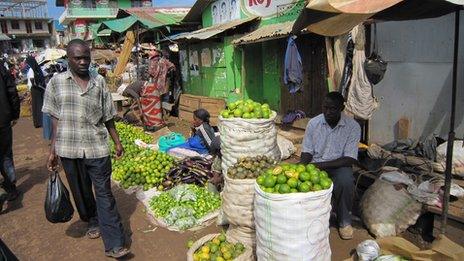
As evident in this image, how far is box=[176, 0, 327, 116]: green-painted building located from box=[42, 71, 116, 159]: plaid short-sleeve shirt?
4.45 metres

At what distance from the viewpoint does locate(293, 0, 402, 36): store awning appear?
2498mm

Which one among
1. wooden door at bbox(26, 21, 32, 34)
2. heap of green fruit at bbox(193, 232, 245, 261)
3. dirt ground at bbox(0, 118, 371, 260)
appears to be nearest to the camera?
heap of green fruit at bbox(193, 232, 245, 261)

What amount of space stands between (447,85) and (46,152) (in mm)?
8163

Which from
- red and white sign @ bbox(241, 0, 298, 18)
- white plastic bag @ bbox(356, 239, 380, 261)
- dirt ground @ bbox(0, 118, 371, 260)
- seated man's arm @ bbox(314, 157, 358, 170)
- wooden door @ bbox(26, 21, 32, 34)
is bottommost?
dirt ground @ bbox(0, 118, 371, 260)

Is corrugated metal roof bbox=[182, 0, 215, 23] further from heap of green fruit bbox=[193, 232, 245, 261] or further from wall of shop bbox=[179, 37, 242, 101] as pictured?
heap of green fruit bbox=[193, 232, 245, 261]

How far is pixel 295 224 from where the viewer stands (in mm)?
2836

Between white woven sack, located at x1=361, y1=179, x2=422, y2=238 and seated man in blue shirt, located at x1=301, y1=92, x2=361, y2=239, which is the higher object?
seated man in blue shirt, located at x1=301, y1=92, x2=361, y2=239

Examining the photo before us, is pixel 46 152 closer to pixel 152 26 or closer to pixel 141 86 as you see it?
pixel 141 86

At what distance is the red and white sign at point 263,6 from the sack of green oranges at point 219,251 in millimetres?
6459

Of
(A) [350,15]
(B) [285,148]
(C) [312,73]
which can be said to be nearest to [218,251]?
(A) [350,15]

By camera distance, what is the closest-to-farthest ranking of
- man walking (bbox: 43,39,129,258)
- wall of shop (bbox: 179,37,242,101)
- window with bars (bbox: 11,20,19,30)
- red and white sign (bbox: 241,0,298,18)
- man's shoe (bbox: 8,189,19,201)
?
man walking (bbox: 43,39,129,258) → man's shoe (bbox: 8,189,19,201) → red and white sign (bbox: 241,0,298,18) → wall of shop (bbox: 179,37,242,101) → window with bars (bbox: 11,20,19,30)

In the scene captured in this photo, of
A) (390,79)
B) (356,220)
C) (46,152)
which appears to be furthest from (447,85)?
(46,152)

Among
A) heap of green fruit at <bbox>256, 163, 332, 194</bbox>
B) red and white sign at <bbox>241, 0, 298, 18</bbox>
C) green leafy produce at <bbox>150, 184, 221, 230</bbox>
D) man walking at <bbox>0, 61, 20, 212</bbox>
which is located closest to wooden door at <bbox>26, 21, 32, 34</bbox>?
red and white sign at <bbox>241, 0, 298, 18</bbox>

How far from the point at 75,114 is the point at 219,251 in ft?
6.19
